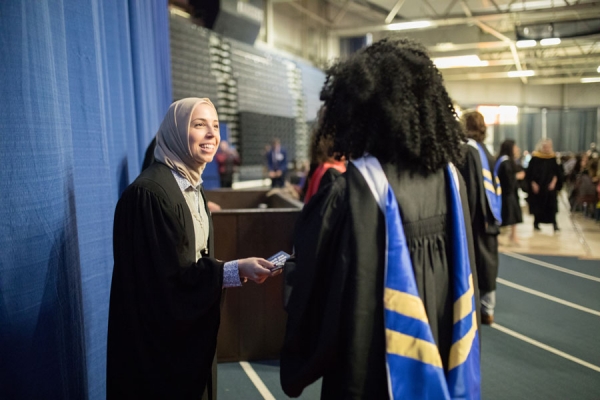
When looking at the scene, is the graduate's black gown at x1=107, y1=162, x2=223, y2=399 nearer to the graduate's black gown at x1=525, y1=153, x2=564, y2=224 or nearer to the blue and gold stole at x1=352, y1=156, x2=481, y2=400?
the blue and gold stole at x1=352, y1=156, x2=481, y2=400

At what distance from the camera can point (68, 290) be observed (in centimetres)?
174

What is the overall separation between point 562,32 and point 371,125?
1099cm

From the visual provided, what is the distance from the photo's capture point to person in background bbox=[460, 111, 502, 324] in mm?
3223

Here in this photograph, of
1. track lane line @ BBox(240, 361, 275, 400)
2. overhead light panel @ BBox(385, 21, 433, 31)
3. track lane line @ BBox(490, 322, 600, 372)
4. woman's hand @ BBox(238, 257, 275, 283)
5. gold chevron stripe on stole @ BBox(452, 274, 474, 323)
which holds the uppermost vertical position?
overhead light panel @ BBox(385, 21, 433, 31)

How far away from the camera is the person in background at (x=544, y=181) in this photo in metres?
7.92

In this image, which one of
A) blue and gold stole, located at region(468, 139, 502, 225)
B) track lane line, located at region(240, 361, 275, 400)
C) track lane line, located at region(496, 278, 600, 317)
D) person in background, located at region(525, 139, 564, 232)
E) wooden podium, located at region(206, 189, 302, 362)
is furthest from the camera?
person in background, located at region(525, 139, 564, 232)

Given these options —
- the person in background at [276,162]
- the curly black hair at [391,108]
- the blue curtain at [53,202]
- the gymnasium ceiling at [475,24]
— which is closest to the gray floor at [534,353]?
the blue curtain at [53,202]

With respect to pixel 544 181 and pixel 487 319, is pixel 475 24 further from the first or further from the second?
pixel 487 319

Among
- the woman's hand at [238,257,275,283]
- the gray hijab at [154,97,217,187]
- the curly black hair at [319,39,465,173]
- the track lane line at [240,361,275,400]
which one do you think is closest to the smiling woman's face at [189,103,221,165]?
the gray hijab at [154,97,217,187]

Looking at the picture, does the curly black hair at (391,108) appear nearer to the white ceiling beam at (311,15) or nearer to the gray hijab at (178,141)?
the gray hijab at (178,141)

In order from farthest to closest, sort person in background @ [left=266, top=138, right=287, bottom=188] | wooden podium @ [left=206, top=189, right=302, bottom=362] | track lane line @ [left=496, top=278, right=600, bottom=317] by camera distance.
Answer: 1. person in background @ [left=266, top=138, right=287, bottom=188]
2. track lane line @ [left=496, top=278, right=600, bottom=317]
3. wooden podium @ [left=206, top=189, right=302, bottom=362]

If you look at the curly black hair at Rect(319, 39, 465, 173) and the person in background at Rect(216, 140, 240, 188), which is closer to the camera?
the curly black hair at Rect(319, 39, 465, 173)

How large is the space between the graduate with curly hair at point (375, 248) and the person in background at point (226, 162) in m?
8.18

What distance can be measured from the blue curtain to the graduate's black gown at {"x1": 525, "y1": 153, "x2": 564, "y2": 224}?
24.0 feet
